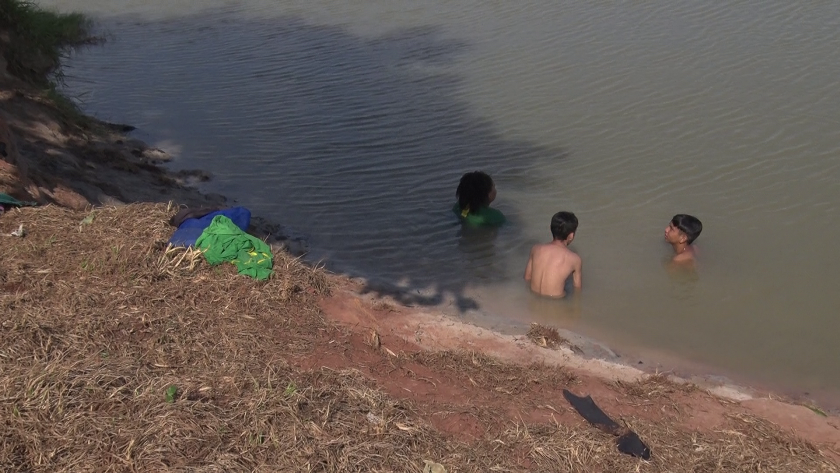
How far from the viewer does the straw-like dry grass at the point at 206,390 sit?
12.3ft

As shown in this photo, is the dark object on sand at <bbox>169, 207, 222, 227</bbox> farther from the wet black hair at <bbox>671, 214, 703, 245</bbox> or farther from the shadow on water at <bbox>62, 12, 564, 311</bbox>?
the wet black hair at <bbox>671, 214, 703, 245</bbox>

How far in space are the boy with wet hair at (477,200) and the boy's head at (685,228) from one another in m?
1.75

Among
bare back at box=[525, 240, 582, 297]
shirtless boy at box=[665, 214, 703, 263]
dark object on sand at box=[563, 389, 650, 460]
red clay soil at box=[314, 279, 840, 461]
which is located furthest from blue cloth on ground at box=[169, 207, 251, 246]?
shirtless boy at box=[665, 214, 703, 263]

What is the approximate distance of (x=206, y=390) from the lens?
4.21m

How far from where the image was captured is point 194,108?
39.6 ft

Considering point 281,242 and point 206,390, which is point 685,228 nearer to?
point 281,242

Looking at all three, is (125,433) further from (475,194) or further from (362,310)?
(475,194)

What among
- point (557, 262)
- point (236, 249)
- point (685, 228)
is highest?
point (236, 249)

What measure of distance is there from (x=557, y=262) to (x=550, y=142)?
3.45m

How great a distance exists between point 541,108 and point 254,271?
6.19 metres

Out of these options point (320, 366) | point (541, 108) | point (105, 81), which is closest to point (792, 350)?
point (320, 366)

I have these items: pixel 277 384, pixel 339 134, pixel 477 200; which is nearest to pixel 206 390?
pixel 277 384

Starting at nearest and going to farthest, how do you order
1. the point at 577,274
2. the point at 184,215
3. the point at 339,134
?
the point at 184,215, the point at 577,274, the point at 339,134

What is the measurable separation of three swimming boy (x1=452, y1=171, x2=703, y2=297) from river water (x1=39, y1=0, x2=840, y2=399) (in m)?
0.18
